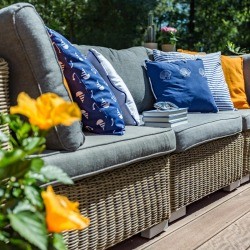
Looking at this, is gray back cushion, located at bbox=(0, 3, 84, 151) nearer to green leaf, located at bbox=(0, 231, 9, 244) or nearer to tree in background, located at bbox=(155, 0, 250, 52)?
green leaf, located at bbox=(0, 231, 9, 244)

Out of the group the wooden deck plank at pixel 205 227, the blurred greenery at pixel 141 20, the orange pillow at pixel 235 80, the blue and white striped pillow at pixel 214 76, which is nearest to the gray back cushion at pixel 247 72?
the orange pillow at pixel 235 80

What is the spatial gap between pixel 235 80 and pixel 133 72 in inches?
Answer: 37.7

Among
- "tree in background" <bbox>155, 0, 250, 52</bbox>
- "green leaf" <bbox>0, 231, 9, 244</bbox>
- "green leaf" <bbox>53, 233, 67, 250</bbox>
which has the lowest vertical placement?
"tree in background" <bbox>155, 0, 250, 52</bbox>

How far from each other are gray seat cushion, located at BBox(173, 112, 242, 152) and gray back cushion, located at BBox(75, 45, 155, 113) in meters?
0.30

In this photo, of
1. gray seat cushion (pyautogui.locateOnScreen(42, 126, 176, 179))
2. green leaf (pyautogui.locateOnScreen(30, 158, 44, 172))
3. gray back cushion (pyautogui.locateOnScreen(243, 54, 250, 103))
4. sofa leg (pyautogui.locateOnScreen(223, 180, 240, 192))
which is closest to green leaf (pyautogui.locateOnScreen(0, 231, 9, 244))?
green leaf (pyautogui.locateOnScreen(30, 158, 44, 172))

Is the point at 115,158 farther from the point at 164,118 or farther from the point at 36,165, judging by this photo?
the point at 36,165

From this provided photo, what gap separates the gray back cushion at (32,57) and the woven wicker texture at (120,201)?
6.6 inches

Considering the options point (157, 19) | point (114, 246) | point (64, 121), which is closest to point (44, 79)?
point (114, 246)

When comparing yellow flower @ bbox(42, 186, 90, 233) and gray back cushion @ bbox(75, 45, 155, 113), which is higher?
yellow flower @ bbox(42, 186, 90, 233)

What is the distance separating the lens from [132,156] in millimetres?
1607

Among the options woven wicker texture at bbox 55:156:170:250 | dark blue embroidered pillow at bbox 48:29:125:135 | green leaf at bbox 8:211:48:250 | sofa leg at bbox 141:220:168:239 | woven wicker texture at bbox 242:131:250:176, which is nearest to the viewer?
green leaf at bbox 8:211:48:250

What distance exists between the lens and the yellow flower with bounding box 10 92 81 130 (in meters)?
0.51

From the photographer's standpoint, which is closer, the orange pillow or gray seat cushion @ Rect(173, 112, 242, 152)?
gray seat cushion @ Rect(173, 112, 242, 152)

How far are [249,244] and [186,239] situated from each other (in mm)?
255
